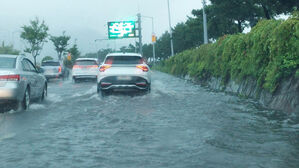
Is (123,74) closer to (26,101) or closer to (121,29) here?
(26,101)

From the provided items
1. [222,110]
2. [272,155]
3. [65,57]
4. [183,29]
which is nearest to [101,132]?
[272,155]

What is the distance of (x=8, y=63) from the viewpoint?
37.5ft

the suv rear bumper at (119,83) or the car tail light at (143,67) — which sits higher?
the car tail light at (143,67)

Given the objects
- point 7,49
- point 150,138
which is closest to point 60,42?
point 7,49

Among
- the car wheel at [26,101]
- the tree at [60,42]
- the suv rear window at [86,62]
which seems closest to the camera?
the car wheel at [26,101]

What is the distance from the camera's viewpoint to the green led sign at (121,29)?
50.4 metres

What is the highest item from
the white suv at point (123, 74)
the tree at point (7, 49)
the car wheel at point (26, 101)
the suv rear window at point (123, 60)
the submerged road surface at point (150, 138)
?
the tree at point (7, 49)

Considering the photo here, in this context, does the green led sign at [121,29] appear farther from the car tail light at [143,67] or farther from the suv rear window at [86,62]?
the car tail light at [143,67]

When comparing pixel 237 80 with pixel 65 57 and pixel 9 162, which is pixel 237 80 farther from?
pixel 65 57

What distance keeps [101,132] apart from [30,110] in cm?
423

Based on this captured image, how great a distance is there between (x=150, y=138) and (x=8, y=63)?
590 centimetres

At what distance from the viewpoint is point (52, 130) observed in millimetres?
7965

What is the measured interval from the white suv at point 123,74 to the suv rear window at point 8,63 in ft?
14.9

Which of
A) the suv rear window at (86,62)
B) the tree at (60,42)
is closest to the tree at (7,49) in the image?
the tree at (60,42)
